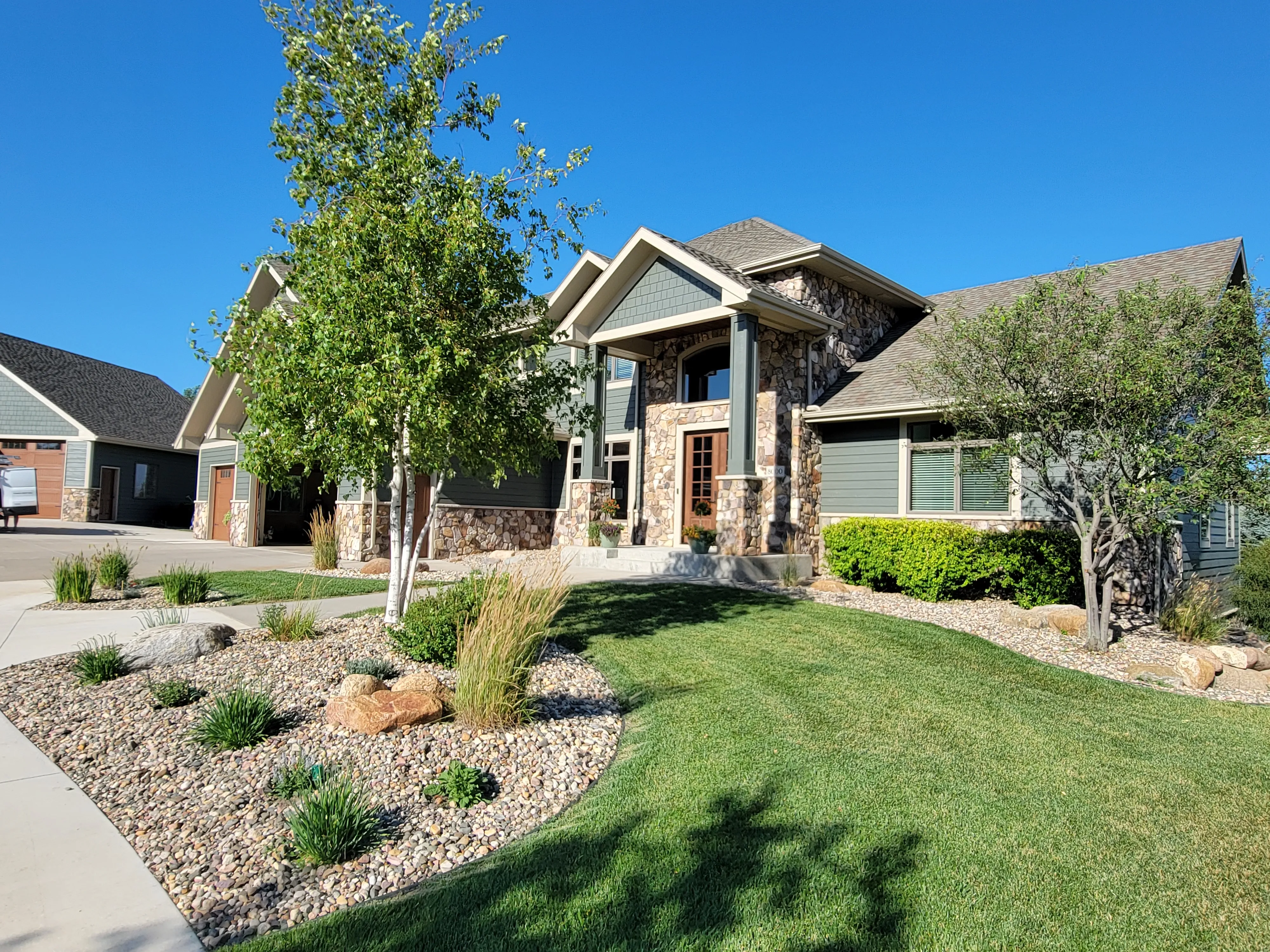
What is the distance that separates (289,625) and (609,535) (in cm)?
845

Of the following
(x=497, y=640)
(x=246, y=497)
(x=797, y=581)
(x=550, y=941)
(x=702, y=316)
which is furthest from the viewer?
(x=246, y=497)

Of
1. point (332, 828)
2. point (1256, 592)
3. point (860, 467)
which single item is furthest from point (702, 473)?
point (332, 828)

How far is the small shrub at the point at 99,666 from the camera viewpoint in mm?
5637

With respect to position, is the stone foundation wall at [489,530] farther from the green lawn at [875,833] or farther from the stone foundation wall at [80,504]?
the stone foundation wall at [80,504]

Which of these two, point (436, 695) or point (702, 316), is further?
point (702, 316)

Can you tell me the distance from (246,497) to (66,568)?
34.0ft

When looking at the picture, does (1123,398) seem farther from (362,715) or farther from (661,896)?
(362,715)

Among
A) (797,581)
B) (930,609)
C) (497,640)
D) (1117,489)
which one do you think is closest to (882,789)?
(497,640)

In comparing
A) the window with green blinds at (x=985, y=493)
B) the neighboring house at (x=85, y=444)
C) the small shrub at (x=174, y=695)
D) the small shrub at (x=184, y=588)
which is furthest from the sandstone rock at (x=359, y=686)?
the neighboring house at (x=85, y=444)

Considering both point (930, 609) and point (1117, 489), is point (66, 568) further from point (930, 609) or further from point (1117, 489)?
point (1117, 489)

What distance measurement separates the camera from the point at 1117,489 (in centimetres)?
811

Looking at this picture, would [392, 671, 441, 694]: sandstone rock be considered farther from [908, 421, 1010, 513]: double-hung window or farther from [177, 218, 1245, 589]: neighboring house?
[908, 421, 1010, 513]: double-hung window

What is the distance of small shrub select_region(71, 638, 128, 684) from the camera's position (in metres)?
5.64

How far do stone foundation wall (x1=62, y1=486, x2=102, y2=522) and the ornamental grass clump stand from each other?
85.4ft
